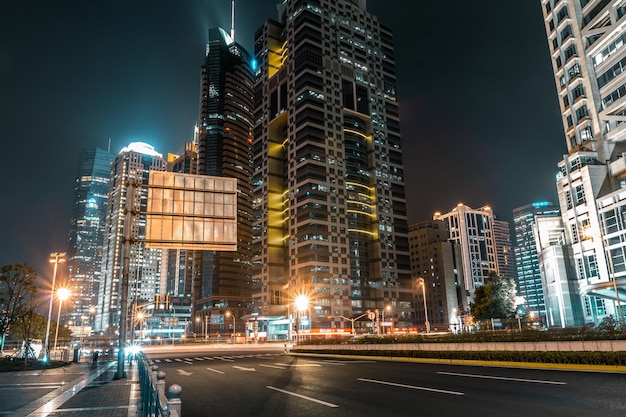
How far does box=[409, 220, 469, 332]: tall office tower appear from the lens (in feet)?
564

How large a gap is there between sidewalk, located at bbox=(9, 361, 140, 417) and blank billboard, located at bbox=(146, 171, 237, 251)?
6953 millimetres

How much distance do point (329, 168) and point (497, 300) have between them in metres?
63.4

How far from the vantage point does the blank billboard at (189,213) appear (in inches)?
Answer: 870

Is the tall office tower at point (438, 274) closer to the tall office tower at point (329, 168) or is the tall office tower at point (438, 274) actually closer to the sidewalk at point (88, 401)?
the tall office tower at point (329, 168)

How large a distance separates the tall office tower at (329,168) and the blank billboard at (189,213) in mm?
89699

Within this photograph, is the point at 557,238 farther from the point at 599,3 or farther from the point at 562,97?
the point at 599,3

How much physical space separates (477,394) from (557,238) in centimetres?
8331

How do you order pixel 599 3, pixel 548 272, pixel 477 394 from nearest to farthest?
pixel 477 394, pixel 599 3, pixel 548 272

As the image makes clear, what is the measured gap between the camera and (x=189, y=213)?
2267 centimetres

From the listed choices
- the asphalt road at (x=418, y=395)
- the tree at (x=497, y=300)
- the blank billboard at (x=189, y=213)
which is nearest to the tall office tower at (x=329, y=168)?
the tree at (x=497, y=300)

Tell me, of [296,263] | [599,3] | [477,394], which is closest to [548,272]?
[599,3]

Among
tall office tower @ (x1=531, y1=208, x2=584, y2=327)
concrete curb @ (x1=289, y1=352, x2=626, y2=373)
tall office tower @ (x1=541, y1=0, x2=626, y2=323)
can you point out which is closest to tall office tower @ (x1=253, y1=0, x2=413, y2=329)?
tall office tower @ (x1=531, y1=208, x2=584, y2=327)

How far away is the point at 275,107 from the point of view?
14875cm

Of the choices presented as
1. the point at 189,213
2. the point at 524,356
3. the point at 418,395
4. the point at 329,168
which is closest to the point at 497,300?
the point at 329,168
